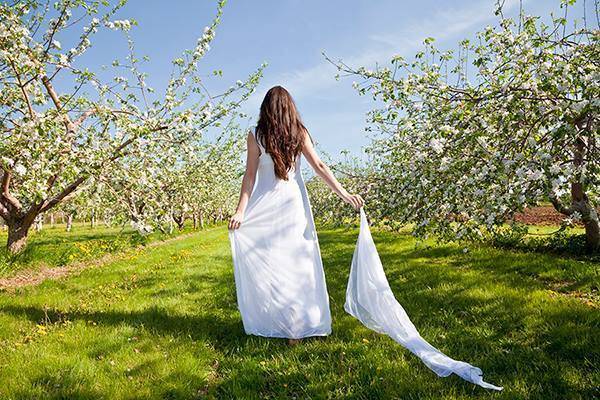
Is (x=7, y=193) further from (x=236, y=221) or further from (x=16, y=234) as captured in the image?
(x=236, y=221)

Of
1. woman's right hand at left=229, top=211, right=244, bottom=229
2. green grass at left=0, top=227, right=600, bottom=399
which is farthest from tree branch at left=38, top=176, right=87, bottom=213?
woman's right hand at left=229, top=211, right=244, bottom=229

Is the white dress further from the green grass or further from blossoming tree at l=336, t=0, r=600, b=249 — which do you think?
blossoming tree at l=336, t=0, r=600, b=249

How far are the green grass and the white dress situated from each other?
0.23 meters

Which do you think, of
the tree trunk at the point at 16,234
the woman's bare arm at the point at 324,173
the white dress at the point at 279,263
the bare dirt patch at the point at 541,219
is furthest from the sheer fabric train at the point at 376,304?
the bare dirt patch at the point at 541,219

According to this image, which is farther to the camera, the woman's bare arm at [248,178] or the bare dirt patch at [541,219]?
the bare dirt patch at [541,219]

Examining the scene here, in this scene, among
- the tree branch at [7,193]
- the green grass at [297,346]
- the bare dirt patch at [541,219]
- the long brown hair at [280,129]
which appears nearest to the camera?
the green grass at [297,346]

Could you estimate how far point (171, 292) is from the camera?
791 centimetres

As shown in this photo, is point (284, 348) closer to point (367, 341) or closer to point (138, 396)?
point (367, 341)

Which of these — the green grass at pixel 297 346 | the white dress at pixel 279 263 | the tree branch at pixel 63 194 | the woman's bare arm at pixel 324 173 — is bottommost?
the green grass at pixel 297 346

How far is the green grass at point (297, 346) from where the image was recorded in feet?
12.3

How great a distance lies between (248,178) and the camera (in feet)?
16.2

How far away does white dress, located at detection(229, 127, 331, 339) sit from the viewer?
193 inches

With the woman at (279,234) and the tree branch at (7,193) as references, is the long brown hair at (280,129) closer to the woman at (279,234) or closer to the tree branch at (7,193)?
the woman at (279,234)

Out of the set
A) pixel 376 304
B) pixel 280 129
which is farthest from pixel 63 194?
pixel 376 304
